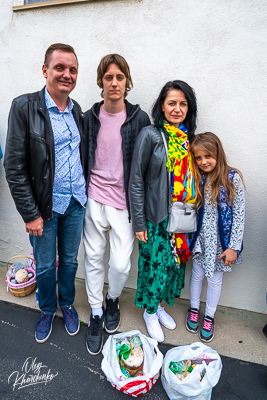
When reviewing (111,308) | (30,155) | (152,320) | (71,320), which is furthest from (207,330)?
(30,155)

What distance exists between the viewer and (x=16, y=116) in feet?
5.30

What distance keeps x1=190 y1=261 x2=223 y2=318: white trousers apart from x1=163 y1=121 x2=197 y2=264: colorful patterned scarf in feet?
2.31

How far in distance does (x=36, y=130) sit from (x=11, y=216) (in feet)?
5.54

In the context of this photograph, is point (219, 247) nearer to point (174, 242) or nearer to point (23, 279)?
point (174, 242)

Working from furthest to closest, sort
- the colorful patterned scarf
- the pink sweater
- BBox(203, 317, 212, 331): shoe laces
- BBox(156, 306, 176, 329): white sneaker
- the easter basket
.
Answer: the easter basket < BBox(156, 306, 176, 329): white sneaker < BBox(203, 317, 212, 331): shoe laces < the pink sweater < the colorful patterned scarf

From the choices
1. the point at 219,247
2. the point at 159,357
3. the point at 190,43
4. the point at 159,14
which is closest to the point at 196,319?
the point at 159,357

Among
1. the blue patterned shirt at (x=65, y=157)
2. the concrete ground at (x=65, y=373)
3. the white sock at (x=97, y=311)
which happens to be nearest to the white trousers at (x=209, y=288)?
the concrete ground at (x=65, y=373)

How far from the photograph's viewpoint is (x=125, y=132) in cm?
193

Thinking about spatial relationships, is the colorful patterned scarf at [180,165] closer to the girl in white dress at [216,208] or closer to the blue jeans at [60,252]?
the girl in white dress at [216,208]

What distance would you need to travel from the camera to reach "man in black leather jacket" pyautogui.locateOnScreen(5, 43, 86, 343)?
166cm

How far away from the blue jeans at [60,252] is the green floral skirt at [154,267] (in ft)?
1.90

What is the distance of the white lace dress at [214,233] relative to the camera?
6.31 ft

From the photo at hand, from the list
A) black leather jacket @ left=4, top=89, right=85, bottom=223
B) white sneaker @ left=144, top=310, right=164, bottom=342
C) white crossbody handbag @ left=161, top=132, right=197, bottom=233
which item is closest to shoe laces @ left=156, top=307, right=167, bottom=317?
white sneaker @ left=144, top=310, right=164, bottom=342

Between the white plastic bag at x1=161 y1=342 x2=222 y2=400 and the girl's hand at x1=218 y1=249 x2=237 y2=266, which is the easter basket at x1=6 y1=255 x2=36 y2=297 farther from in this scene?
the girl's hand at x1=218 y1=249 x2=237 y2=266
